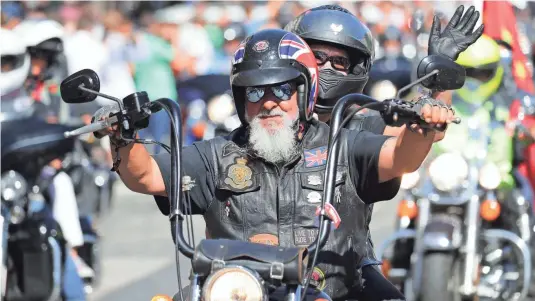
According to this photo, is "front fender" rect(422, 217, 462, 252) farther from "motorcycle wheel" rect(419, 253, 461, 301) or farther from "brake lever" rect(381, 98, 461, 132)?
"brake lever" rect(381, 98, 461, 132)

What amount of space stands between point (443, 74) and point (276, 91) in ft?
2.56

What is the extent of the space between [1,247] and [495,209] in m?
3.25

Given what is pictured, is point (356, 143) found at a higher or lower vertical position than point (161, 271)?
higher

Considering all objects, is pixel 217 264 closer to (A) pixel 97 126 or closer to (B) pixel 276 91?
(A) pixel 97 126

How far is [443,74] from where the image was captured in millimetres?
5105

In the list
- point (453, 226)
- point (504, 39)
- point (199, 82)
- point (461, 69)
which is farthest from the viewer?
point (199, 82)

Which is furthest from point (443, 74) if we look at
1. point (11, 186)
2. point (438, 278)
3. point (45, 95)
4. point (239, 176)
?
point (45, 95)

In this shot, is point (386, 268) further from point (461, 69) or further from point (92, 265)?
point (461, 69)

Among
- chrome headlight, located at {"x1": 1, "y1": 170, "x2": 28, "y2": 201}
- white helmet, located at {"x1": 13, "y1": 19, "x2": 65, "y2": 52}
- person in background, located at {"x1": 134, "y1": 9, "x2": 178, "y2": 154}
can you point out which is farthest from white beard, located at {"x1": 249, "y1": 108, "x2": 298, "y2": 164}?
person in background, located at {"x1": 134, "y1": 9, "x2": 178, "y2": 154}

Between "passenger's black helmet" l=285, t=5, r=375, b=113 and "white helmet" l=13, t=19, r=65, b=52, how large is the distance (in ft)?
11.6

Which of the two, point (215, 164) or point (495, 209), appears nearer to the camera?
point (215, 164)

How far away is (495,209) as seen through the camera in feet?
32.6

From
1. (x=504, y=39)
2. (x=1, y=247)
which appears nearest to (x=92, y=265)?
(x=1, y=247)

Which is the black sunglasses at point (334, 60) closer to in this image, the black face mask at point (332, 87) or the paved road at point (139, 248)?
the black face mask at point (332, 87)
